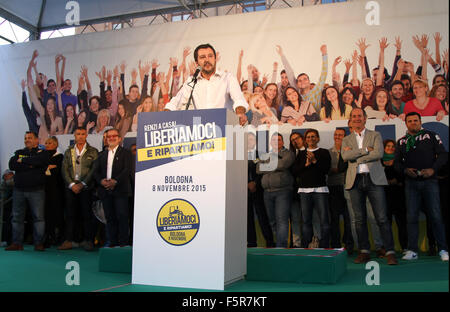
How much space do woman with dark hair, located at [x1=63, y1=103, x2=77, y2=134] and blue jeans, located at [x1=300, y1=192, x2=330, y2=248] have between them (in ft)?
14.7

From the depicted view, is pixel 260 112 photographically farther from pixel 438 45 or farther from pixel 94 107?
pixel 94 107

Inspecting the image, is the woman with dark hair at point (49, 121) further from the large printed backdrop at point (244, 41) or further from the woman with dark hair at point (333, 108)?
the woman with dark hair at point (333, 108)

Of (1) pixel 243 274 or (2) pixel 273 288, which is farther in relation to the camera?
(1) pixel 243 274

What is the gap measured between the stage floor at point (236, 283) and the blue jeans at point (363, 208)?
25 centimetres

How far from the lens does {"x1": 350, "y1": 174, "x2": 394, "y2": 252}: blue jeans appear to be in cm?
454

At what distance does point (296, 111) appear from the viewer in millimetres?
6363

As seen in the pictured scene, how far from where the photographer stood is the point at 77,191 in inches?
240

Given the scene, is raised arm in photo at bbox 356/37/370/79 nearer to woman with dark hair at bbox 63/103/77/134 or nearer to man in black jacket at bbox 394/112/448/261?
man in black jacket at bbox 394/112/448/261

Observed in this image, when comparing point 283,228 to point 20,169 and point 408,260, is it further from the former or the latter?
point 20,169

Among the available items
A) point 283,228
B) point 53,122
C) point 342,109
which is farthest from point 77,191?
point 342,109

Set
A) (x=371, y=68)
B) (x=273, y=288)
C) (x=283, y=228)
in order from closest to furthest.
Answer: (x=273, y=288)
(x=283, y=228)
(x=371, y=68)

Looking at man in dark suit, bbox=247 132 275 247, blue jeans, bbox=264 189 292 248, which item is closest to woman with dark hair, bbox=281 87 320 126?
man in dark suit, bbox=247 132 275 247
